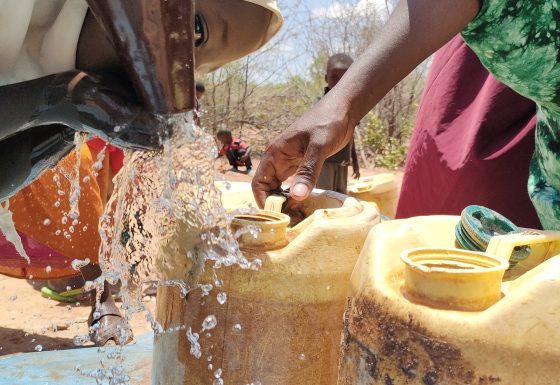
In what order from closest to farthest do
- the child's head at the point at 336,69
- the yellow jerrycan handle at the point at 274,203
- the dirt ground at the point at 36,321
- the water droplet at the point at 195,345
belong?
1. the water droplet at the point at 195,345
2. the yellow jerrycan handle at the point at 274,203
3. the dirt ground at the point at 36,321
4. the child's head at the point at 336,69

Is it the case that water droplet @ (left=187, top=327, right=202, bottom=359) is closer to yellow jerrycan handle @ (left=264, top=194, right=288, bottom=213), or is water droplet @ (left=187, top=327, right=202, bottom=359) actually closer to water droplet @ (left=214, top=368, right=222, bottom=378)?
water droplet @ (left=214, top=368, right=222, bottom=378)

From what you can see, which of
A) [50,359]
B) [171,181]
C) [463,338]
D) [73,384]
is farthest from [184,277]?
[50,359]

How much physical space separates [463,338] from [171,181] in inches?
22.9

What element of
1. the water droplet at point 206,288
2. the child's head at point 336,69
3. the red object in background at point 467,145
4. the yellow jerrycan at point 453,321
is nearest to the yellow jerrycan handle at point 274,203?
the water droplet at point 206,288

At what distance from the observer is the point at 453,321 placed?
0.78 metres

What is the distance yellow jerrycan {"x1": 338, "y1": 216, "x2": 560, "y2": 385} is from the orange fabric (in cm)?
253

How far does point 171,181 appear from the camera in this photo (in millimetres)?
1117

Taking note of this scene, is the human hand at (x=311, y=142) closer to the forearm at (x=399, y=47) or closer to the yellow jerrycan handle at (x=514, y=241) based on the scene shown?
the forearm at (x=399, y=47)

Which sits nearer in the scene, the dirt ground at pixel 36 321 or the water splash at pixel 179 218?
the water splash at pixel 179 218

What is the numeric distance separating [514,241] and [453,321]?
209 millimetres

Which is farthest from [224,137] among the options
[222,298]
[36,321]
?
[222,298]

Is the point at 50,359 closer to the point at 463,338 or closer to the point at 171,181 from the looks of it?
the point at 171,181

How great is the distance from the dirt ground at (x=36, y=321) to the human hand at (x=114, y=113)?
1.98 m

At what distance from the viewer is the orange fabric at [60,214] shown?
325 centimetres
